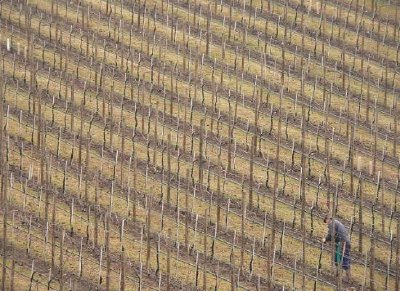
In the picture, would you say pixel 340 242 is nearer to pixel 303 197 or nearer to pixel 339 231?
pixel 339 231

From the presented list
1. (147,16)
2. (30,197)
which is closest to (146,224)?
(30,197)

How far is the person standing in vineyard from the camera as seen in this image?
1342 cm

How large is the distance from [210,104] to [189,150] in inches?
53.3

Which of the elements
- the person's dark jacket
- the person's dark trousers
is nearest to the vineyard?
the person's dark trousers

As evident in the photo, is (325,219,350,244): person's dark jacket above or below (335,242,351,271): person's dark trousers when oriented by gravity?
above

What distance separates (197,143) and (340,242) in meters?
3.39

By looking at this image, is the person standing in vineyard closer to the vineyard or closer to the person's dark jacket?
the person's dark jacket

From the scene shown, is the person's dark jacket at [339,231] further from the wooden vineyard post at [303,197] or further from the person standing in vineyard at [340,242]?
the wooden vineyard post at [303,197]

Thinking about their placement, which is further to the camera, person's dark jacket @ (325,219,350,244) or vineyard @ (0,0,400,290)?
vineyard @ (0,0,400,290)

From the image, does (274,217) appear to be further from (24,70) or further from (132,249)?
(24,70)

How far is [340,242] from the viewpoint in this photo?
13.5 meters

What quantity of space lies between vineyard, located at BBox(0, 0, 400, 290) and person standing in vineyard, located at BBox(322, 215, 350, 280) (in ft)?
0.91

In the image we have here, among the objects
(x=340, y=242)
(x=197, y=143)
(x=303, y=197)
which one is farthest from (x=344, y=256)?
(x=197, y=143)

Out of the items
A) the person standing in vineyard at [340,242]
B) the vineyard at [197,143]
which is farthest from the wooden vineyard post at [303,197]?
the person standing in vineyard at [340,242]
